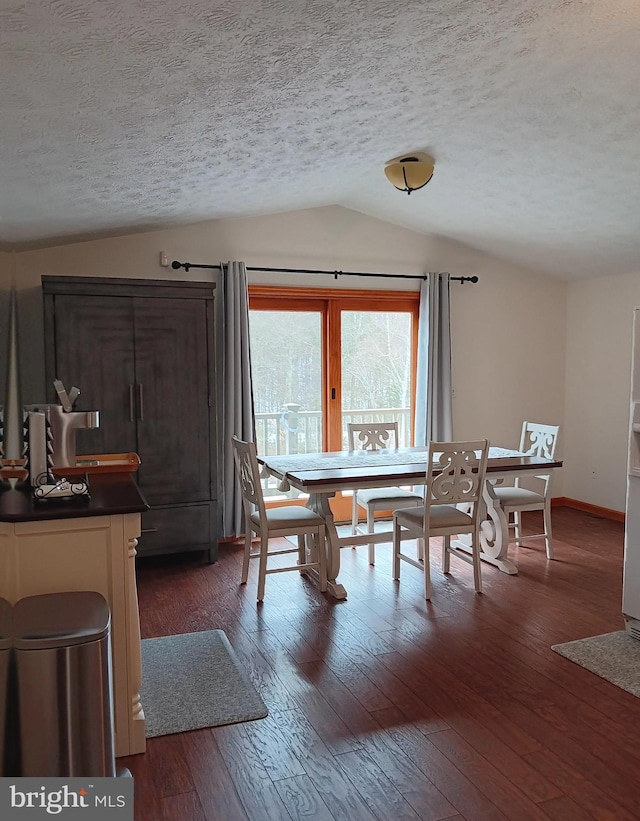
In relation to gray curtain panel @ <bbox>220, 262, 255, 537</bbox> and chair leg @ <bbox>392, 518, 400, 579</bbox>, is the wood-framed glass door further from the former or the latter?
chair leg @ <bbox>392, 518, 400, 579</bbox>

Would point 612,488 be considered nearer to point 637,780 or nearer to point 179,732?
point 637,780

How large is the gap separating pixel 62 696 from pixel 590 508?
5425 millimetres

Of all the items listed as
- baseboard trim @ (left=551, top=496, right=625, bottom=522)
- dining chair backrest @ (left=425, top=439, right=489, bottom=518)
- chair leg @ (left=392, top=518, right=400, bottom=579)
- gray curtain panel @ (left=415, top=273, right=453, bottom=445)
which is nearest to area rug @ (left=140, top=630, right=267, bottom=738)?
chair leg @ (left=392, top=518, right=400, bottom=579)

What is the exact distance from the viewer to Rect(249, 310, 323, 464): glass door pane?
551 centimetres

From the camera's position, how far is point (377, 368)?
19.5 feet

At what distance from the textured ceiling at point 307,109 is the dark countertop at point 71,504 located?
1384mm

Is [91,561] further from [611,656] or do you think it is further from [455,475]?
[611,656]

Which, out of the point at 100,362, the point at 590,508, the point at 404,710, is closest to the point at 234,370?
the point at 100,362

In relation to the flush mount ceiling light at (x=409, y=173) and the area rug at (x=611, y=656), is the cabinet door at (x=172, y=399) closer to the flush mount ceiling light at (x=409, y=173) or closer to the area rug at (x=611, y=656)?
the flush mount ceiling light at (x=409, y=173)

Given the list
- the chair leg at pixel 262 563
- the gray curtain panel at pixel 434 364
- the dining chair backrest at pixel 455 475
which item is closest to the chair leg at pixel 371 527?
the dining chair backrest at pixel 455 475

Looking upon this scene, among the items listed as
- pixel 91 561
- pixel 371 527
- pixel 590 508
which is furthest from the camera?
pixel 590 508

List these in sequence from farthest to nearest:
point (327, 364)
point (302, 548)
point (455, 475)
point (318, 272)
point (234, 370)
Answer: point (327, 364), point (318, 272), point (234, 370), point (302, 548), point (455, 475)

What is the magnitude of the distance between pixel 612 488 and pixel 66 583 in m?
5.11

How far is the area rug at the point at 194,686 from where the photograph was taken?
2.67 meters
